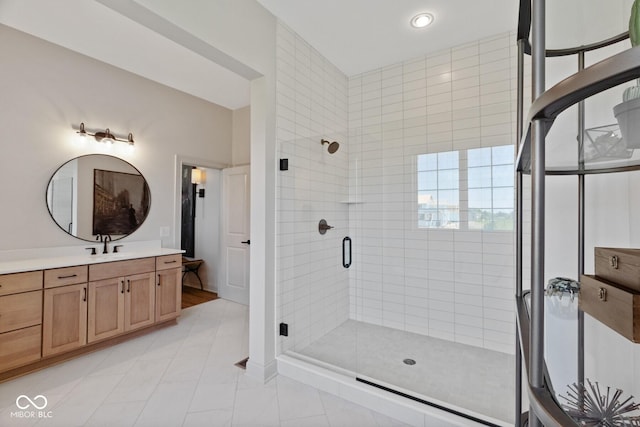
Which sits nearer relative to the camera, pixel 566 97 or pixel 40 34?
pixel 566 97

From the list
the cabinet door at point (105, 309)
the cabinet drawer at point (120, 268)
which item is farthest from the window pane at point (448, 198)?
the cabinet door at point (105, 309)

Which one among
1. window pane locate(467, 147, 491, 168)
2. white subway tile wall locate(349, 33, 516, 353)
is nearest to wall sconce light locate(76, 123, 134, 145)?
white subway tile wall locate(349, 33, 516, 353)

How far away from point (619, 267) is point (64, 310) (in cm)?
338

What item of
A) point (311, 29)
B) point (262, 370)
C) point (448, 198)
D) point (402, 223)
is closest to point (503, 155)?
point (448, 198)

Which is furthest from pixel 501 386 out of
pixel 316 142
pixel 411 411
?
pixel 316 142

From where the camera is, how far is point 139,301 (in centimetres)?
298

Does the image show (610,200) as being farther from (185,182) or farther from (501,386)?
(185,182)

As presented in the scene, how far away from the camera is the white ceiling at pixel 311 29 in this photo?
7.23 feet

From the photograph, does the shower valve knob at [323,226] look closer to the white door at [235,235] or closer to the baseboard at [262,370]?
the baseboard at [262,370]

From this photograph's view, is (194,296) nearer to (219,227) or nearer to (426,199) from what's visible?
(219,227)

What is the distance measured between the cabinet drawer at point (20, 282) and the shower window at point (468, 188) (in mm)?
3295

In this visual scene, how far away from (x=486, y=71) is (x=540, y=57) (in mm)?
2580

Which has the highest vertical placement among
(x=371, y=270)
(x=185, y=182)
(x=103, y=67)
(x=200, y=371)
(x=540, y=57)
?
(x=103, y=67)

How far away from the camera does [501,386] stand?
6.54 ft
